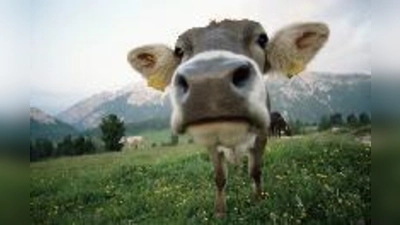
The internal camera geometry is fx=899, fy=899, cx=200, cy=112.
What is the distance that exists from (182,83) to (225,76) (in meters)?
0.16

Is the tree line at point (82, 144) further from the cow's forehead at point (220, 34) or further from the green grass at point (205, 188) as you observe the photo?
the cow's forehead at point (220, 34)

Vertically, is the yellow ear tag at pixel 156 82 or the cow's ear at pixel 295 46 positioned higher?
the cow's ear at pixel 295 46

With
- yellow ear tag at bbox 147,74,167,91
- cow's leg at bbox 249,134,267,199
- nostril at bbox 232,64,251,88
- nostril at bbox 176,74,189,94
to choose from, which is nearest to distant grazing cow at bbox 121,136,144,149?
yellow ear tag at bbox 147,74,167,91

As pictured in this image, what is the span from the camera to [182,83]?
3.04 metres

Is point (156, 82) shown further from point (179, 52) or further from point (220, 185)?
point (220, 185)

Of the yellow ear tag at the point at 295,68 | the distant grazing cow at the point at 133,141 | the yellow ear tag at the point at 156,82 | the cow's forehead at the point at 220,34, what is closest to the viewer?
the cow's forehead at the point at 220,34

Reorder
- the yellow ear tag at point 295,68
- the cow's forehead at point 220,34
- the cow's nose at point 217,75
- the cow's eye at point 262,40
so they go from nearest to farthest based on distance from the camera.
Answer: the cow's nose at point 217,75
the cow's forehead at point 220,34
the cow's eye at point 262,40
the yellow ear tag at point 295,68

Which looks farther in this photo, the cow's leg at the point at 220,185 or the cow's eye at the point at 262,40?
the cow's leg at the point at 220,185

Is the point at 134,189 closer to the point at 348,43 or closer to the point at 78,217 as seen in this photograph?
the point at 78,217

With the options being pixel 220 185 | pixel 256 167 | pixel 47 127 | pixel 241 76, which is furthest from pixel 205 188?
pixel 47 127

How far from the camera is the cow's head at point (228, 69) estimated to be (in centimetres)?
300

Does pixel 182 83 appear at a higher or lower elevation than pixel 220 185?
higher

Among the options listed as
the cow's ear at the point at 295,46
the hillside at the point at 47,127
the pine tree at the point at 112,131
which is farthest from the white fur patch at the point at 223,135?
the hillside at the point at 47,127

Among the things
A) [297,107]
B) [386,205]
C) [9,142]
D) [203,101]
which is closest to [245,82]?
[203,101]
